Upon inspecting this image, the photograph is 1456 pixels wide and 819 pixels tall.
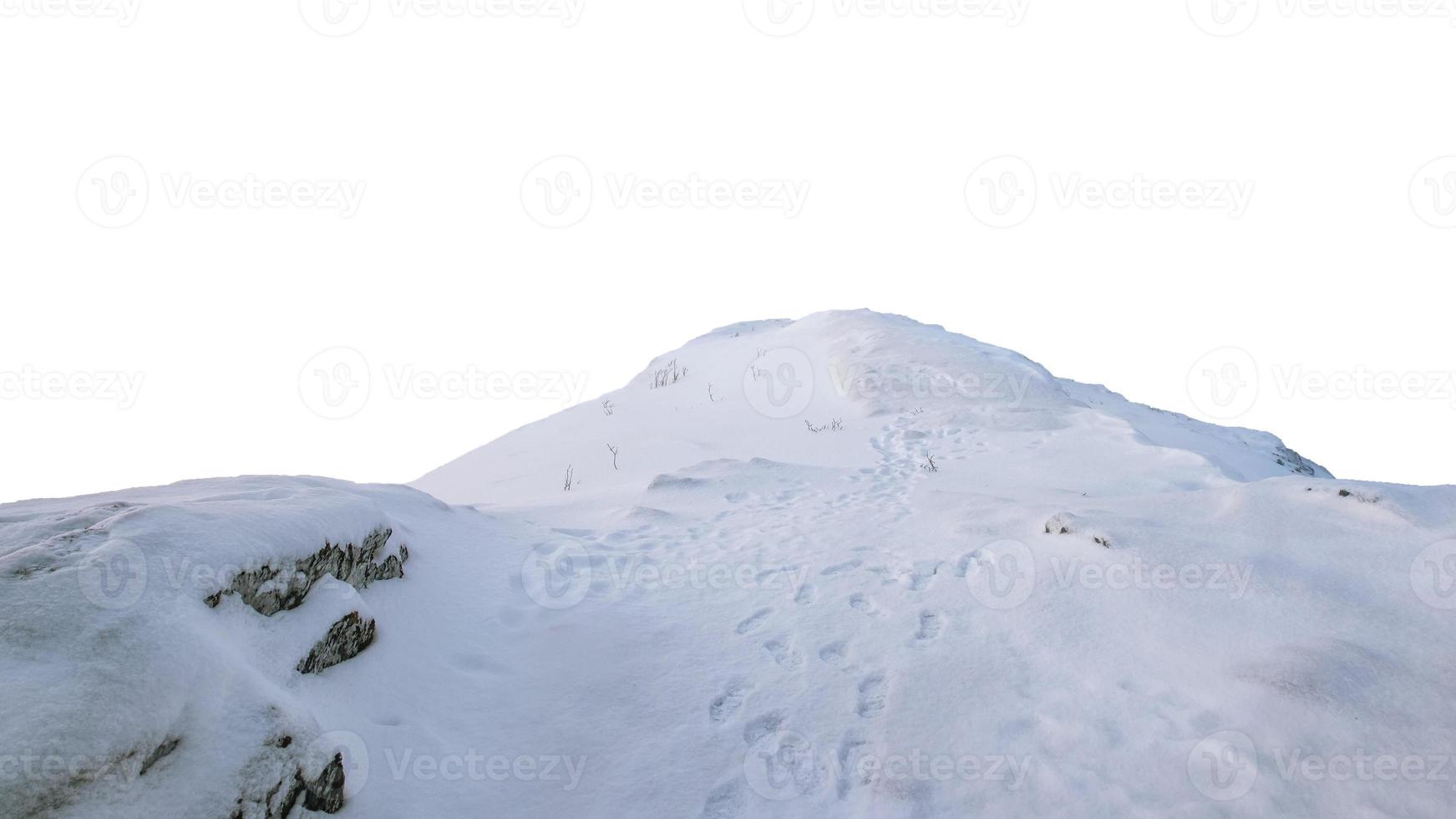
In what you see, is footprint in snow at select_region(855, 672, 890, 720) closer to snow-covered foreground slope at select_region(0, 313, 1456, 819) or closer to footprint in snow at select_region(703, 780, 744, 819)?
snow-covered foreground slope at select_region(0, 313, 1456, 819)

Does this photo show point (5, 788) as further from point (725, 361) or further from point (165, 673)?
point (725, 361)

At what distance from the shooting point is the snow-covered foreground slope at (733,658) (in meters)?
2.00

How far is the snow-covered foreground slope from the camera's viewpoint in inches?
78.7

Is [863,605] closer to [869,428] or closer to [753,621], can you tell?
[753,621]

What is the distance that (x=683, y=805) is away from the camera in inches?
98.8

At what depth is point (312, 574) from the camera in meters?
2.90

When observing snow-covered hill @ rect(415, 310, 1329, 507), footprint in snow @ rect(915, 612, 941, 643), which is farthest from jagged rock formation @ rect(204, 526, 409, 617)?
snow-covered hill @ rect(415, 310, 1329, 507)

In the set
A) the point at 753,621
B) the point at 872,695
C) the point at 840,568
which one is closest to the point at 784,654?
the point at 753,621

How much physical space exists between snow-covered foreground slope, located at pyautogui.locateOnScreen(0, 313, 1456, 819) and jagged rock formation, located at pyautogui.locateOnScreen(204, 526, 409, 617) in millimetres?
13

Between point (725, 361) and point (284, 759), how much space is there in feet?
41.7

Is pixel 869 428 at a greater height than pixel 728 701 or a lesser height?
greater

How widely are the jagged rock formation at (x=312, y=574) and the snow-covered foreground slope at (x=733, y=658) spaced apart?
0.04 feet

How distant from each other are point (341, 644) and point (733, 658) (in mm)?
1810

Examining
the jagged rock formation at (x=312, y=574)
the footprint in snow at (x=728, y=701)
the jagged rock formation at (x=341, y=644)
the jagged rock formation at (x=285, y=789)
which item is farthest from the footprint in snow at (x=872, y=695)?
the jagged rock formation at (x=312, y=574)
